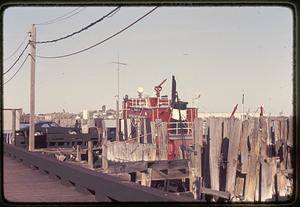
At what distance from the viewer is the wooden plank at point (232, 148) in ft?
28.0

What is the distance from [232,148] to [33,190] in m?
5.59

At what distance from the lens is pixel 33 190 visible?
402 cm

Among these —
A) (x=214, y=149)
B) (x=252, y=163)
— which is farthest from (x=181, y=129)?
(x=214, y=149)

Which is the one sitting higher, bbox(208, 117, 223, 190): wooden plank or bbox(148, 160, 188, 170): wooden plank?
bbox(208, 117, 223, 190): wooden plank

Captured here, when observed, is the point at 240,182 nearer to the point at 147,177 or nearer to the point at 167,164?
the point at 147,177

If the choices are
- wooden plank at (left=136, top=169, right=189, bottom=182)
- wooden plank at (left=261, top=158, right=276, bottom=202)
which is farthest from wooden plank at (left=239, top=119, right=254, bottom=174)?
wooden plank at (left=136, top=169, right=189, bottom=182)

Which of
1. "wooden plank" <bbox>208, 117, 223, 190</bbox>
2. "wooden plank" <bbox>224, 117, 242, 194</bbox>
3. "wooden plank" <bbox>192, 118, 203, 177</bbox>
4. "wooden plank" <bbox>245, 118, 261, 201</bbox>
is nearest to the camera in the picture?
"wooden plank" <bbox>224, 117, 242, 194</bbox>

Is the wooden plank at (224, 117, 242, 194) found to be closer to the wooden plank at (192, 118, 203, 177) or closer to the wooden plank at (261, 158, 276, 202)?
the wooden plank at (261, 158, 276, 202)

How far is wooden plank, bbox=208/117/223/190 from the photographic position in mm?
9055

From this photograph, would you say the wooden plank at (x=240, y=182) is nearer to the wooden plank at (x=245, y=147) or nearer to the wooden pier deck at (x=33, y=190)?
the wooden plank at (x=245, y=147)

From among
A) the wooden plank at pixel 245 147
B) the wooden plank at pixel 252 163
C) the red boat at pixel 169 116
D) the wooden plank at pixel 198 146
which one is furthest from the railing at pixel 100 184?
the red boat at pixel 169 116

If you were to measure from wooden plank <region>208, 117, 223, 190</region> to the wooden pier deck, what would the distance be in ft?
11.2

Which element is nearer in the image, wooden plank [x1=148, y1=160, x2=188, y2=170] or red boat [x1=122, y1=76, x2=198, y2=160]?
wooden plank [x1=148, y1=160, x2=188, y2=170]

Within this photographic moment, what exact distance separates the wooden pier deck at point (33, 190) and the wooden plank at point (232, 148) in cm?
339
